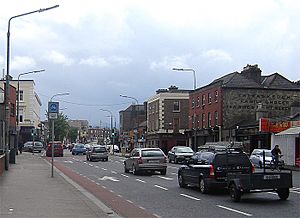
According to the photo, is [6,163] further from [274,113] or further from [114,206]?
[274,113]

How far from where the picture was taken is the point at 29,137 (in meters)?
98.2

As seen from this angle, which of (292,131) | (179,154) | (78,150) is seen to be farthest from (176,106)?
(292,131)

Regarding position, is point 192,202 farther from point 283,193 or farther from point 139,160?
point 139,160

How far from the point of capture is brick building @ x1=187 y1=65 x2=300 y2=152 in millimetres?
60344

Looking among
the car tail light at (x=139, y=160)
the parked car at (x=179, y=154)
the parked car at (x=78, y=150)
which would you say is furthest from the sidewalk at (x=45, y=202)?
the parked car at (x=78, y=150)

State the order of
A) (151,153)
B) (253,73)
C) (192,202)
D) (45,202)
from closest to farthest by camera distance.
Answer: (45,202) < (192,202) < (151,153) < (253,73)

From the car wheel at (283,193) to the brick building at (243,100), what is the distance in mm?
39440

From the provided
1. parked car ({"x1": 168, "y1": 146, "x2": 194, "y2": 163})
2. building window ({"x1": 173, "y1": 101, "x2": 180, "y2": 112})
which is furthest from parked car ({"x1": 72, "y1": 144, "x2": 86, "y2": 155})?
parked car ({"x1": 168, "y1": 146, "x2": 194, "y2": 163})

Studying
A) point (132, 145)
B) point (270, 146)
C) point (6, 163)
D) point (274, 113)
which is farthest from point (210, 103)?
point (6, 163)

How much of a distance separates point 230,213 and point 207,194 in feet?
17.6

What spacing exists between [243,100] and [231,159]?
137 ft

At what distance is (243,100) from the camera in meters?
61.0

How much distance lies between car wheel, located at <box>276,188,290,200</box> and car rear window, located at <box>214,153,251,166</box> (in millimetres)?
2377

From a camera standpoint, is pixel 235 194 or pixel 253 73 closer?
pixel 235 194
